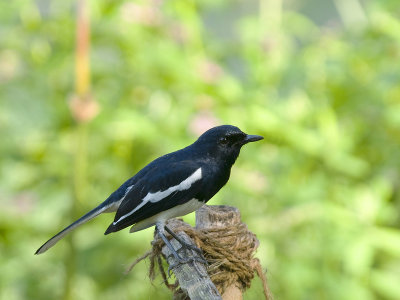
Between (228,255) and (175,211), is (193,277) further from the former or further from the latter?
(175,211)

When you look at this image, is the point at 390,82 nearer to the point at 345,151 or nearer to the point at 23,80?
the point at 345,151

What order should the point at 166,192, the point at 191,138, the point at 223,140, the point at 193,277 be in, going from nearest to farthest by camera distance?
the point at 193,277, the point at 166,192, the point at 223,140, the point at 191,138

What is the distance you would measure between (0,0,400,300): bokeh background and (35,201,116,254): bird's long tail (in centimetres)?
127

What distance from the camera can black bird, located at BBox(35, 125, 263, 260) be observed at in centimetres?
225

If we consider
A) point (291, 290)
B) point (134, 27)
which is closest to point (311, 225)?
point (291, 290)

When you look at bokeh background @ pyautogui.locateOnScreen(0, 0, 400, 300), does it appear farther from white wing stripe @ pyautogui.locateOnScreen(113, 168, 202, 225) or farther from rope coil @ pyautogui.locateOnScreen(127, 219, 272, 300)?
rope coil @ pyautogui.locateOnScreen(127, 219, 272, 300)

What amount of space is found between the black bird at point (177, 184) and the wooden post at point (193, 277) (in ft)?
0.91

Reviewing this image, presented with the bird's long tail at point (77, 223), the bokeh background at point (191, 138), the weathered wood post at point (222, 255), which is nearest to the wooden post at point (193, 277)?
the weathered wood post at point (222, 255)

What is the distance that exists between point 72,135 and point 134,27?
2.72 ft

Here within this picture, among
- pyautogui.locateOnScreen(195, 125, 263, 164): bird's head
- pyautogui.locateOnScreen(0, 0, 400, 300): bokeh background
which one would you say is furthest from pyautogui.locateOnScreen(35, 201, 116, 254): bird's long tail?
pyautogui.locateOnScreen(0, 0, 400, 300): bokeh background

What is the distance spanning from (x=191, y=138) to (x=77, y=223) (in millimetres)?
1896

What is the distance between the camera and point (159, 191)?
227 cm

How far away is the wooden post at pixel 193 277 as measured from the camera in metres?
1.59

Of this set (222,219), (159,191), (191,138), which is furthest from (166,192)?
(191,138)
